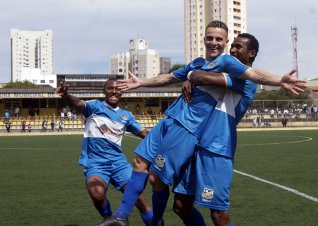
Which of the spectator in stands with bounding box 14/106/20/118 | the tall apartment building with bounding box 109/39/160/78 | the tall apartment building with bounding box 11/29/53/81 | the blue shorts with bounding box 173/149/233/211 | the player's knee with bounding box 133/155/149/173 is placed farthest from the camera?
the tall apartment building with bounding box 11/29/53/81

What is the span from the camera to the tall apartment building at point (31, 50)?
601 feet

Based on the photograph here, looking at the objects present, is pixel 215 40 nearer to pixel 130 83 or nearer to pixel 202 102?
pixel 202 102

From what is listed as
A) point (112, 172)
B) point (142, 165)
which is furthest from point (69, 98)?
point (142, 165)

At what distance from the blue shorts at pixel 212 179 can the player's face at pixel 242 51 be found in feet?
3.06

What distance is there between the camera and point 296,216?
691cm

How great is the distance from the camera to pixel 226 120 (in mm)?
4492

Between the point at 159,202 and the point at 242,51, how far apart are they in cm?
155

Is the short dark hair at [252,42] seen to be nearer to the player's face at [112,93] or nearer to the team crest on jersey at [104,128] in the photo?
the player's face at [112,93]

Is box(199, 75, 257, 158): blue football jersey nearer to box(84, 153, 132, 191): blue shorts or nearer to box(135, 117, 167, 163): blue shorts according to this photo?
box(135, 117, 167, 163): blue shorts

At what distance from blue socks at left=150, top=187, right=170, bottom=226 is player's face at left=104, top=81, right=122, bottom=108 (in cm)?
173

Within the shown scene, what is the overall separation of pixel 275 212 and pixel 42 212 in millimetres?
3262

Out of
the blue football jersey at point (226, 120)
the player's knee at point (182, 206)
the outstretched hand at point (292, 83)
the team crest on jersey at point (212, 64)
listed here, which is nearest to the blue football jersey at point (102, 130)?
the player's knee at point (182, 206)

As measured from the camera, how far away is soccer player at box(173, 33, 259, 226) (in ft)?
14.4

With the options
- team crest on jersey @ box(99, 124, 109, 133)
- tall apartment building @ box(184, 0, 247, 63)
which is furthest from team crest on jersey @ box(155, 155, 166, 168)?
tall apartment building @ box(184, 0, 247, 63)
